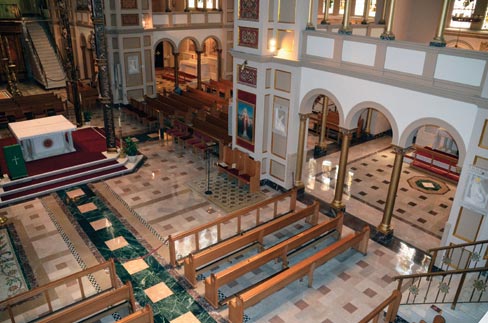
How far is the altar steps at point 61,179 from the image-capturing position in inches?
497

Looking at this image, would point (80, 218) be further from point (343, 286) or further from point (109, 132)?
point (343, 286)

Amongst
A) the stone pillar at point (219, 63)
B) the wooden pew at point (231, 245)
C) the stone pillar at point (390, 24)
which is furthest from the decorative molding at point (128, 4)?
the wooden pew at point (231, 245)

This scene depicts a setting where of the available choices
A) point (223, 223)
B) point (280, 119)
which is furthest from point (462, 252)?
point (280, 119)

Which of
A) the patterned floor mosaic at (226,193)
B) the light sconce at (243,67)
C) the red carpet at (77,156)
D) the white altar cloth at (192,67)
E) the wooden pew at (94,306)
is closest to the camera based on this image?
the wooden pew at (94,306)

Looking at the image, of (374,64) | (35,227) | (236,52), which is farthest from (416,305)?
(35,227)

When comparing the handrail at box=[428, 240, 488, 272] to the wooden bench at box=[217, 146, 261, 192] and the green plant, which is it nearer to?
the wooden bench at box=[217, 146, 261, 192]

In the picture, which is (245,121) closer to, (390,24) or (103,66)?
(103,66)

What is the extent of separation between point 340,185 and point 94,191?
7809 mm

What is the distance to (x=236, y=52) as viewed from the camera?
1305 cm

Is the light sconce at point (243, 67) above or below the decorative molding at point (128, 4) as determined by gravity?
below

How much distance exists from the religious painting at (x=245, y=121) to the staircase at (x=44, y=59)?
14822mm

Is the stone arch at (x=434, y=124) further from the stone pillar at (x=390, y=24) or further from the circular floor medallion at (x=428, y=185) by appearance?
the circular floor medallion at (x=428, y=185)

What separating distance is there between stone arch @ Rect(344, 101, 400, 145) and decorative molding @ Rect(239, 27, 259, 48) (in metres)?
3.69

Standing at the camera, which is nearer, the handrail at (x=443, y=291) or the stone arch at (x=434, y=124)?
the handrail at (x=443, y=291)
